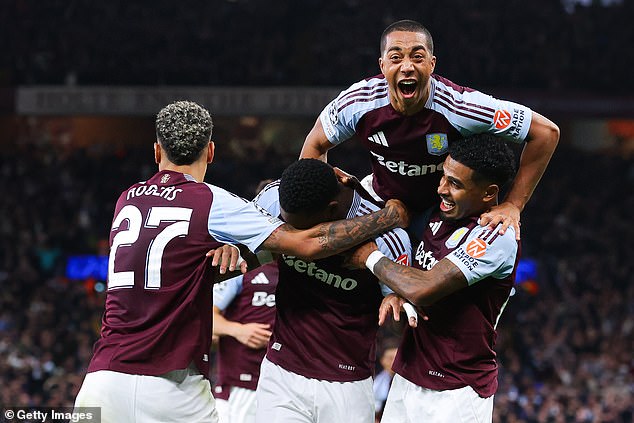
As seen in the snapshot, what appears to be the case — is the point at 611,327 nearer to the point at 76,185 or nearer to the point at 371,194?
the point at 76,185

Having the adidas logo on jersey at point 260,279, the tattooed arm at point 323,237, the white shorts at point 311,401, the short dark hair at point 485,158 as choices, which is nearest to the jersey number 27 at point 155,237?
the tattooed arm at point 323,237

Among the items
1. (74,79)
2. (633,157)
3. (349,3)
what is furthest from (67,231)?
(633,157)

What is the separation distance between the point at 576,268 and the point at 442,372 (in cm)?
1630

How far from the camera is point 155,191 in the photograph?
4414 mm

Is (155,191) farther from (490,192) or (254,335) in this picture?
(254,335)

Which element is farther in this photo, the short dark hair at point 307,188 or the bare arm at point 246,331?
the bare arm at point 246,331

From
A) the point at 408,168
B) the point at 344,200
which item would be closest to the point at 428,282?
the point at 344,200

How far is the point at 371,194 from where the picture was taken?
16.7ft

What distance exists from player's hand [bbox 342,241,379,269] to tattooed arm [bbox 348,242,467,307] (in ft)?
0.48

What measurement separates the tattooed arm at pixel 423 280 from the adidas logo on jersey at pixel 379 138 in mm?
770

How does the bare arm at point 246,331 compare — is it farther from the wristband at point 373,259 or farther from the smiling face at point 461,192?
the smiling face at point 461,192

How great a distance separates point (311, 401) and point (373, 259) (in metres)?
0.82

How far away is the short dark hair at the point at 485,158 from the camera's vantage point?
14.5ft

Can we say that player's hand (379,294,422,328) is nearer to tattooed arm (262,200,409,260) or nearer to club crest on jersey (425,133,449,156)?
tattooed arm (262,200,409,260)
